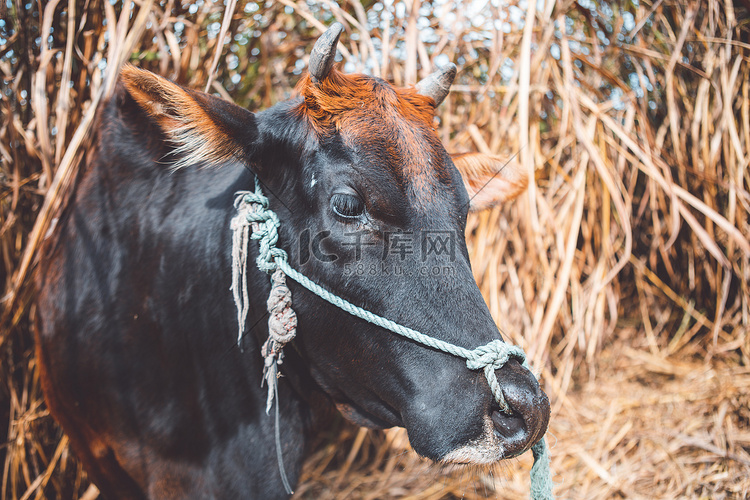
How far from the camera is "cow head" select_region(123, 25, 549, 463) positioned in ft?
4.43

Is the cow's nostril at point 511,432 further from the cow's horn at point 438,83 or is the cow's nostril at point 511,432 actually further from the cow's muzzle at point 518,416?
the cow's horn at point 438,83

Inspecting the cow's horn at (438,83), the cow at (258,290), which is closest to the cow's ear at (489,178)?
the cow at (258,290)

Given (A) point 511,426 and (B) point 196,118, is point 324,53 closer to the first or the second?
(B) point 196,118

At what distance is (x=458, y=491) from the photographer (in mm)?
3012

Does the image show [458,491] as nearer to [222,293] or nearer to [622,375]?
[622,375]

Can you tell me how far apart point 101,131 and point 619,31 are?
3.56 meters

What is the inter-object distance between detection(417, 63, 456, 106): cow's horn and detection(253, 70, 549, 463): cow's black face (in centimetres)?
30

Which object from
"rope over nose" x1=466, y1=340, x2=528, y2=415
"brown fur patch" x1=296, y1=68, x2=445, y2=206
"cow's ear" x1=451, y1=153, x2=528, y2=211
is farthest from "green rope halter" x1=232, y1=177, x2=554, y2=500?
"cow's ear" x1=451, y1=153, x2=528, y2=211

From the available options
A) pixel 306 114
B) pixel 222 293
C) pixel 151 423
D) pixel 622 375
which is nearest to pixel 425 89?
pixel 306 114

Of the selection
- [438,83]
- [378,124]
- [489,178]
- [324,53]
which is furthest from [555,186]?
[324,53]

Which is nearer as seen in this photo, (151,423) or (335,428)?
(151,423)

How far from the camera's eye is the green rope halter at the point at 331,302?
51.8 inches

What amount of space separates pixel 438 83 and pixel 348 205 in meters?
0.76

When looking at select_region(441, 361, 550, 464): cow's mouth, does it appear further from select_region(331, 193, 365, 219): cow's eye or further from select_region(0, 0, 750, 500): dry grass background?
select_region(0, 0, 750, 500): dry grass background
